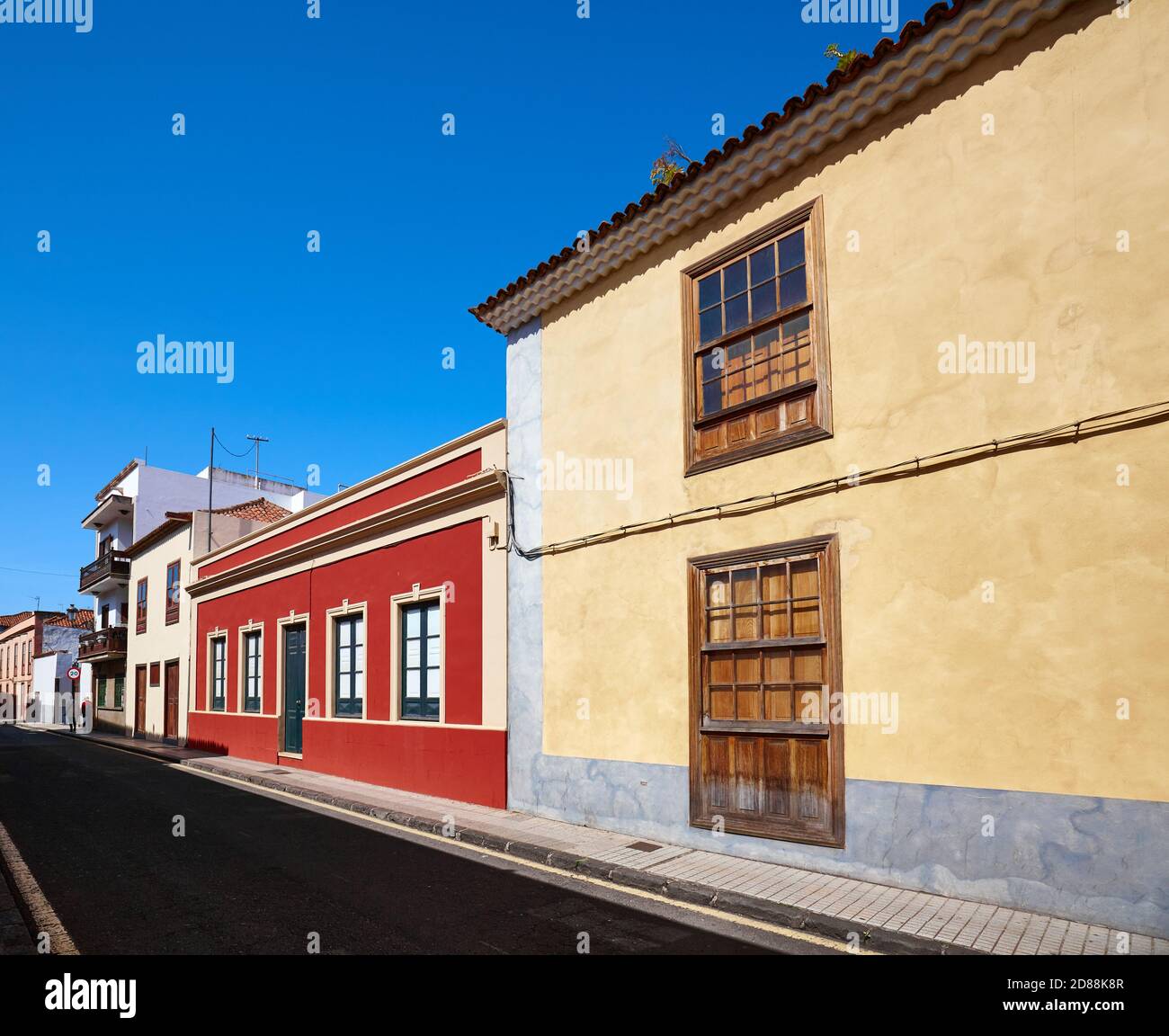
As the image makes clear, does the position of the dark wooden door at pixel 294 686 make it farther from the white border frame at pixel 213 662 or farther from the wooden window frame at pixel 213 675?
A: the wooden window frame at pixel 213 675

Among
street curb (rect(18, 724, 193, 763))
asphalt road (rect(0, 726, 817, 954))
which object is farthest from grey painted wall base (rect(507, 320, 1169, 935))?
street curb (rect(18, 724, 193, 763))

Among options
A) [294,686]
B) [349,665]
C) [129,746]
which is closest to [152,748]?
[129,746]

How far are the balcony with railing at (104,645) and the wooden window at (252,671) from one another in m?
16.0

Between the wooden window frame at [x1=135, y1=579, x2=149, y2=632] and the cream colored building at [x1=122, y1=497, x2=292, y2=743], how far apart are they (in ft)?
0.10

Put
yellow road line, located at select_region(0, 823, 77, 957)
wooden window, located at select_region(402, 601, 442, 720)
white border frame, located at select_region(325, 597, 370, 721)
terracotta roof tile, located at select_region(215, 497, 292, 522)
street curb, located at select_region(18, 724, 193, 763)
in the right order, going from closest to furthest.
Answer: yellow road line, located at select_region(0, 823, 77, 957) → wooden window, located at select_region(402, 601, 442, 720) → white border frame, located at select_region(325, 597, 370, 721) → street curb, located at select_region(18, 724, 193, 763) → terracotta roof tile, located at select_region(215, 497, 292, 522)

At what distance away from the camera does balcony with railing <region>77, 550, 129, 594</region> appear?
3428 cm

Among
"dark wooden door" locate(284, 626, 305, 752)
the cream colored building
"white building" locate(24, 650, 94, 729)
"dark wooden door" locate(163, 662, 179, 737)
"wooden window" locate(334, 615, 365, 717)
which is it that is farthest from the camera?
"white building" locate(24, 650, 94, 729)

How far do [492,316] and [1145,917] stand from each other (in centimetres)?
932

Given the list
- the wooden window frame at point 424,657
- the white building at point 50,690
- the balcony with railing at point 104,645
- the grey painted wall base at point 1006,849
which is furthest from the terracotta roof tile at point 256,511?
the white building at point 50,690

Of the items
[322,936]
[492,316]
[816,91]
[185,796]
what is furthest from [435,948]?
[185,796]

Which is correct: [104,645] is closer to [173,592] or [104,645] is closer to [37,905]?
[173,592]

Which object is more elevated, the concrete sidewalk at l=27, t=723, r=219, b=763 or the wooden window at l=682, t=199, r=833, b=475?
the wooden window at l=682, t=199, r=833, b=475

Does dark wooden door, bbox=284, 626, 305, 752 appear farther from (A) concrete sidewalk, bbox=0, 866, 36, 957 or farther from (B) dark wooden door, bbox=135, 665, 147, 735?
(B) dark wooden door, bbox=135, 665, 147, 735

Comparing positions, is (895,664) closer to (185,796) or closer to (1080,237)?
(1080,237)
